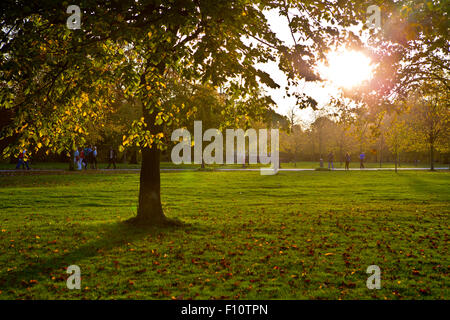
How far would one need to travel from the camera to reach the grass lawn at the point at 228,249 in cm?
620

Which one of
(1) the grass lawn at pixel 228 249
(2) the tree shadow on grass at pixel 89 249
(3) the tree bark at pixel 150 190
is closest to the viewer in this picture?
(1) the grass lawn at pixel 228 249

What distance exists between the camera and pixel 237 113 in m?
9.81

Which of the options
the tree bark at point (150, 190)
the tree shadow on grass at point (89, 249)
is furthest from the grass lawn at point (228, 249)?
the tree bark at point (150, 190)

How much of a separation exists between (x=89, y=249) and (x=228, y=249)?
3284 millimetres

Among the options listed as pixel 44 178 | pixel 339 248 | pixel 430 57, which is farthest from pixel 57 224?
pixel 44 178

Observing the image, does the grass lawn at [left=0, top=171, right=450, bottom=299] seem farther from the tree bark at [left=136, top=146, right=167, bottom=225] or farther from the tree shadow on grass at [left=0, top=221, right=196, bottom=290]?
the tree bark at [left=136, top=146, right=167, bottom=225]

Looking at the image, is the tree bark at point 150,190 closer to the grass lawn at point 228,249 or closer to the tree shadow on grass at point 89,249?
the tree shadow on grass at point 89,249

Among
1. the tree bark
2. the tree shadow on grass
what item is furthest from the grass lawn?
the tree bark

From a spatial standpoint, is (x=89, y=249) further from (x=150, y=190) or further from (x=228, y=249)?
(x=228, y=249)

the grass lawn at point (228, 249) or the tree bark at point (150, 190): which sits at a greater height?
the tree bark at point (150, 190)

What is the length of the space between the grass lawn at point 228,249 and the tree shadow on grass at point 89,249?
3cm

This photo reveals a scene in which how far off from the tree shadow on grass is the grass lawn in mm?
25
